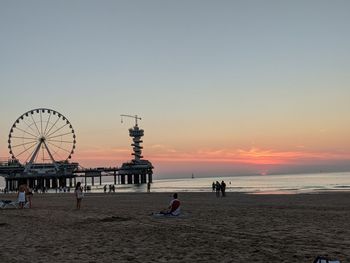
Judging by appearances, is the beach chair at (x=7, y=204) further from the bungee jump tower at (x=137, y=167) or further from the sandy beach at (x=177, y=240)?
the bungee jump tower at (x=137, y=167)

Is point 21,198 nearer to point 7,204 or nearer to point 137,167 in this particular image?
point 7,204

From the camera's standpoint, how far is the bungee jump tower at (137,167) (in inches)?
5202

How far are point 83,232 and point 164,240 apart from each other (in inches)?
119

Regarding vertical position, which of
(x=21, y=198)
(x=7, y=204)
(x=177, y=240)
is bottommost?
(x=177, y=240)

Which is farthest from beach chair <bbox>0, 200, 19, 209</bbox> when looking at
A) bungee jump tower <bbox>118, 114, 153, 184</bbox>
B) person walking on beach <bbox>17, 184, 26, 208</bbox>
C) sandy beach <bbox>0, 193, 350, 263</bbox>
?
bungee jump tower <bbox>118, 114, 153, 184</bbox>

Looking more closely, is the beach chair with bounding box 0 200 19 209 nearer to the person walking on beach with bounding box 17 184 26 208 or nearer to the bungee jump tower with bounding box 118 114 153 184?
the person walking on beach with bounding box 17 184 26 208

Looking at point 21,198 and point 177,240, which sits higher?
point 21,198

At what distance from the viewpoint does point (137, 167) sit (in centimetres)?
13238

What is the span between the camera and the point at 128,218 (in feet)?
54.1

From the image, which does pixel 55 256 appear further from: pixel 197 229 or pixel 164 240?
pixel 197 229

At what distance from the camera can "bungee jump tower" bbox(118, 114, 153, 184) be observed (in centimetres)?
13212

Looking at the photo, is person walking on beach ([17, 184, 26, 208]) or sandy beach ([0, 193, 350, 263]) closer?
sandy beach ([0, 193, 350, 263])

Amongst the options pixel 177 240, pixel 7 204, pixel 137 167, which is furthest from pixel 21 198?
pixel 137 167

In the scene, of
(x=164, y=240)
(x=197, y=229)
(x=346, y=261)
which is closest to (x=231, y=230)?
(x=197, y=229)
